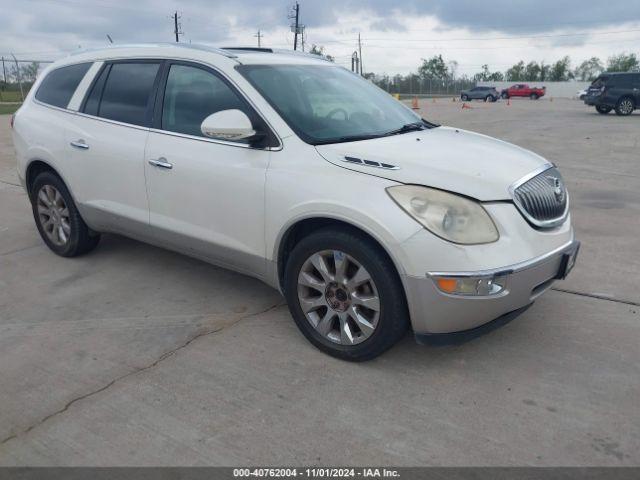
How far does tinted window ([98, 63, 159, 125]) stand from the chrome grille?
2.66 metres

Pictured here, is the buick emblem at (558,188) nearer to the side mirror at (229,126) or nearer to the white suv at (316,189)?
the white suv at (316,189)

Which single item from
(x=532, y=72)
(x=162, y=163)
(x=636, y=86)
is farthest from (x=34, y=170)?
(x=532, y=72)

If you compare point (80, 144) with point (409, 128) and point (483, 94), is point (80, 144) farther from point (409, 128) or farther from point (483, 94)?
point (483, 94)

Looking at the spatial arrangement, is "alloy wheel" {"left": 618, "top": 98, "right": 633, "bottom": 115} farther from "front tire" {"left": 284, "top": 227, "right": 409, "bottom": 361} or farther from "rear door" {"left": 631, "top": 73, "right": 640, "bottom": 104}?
"front tire" {"left": 284, "top": 227, "right": 409, "bottom": 361}

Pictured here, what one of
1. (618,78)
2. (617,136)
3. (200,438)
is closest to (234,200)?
(200,438)

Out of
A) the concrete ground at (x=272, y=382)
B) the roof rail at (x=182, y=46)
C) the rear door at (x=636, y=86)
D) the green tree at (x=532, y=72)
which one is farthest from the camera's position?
the green tree at (x=532, y=72)

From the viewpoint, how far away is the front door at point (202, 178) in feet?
11.6

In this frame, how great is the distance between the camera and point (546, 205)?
3.27 m

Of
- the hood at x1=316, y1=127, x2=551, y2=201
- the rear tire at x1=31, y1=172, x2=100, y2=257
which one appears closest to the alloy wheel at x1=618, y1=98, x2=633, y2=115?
the hood at x1=316, y1=127, x2=551, y2=201

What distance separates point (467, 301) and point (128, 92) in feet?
9.87

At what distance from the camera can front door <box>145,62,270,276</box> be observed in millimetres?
3527

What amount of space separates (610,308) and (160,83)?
3555 mm

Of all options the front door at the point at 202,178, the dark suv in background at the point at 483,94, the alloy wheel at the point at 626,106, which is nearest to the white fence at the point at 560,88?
the dark suv in background at the point at 483,94

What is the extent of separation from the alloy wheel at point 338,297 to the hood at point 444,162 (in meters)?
0.54
